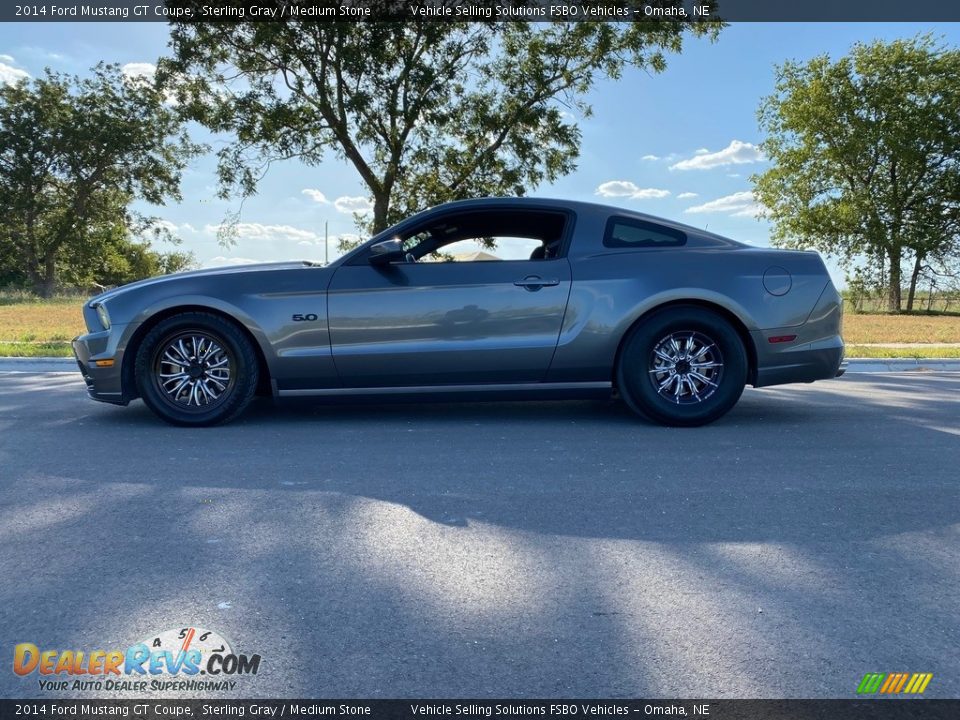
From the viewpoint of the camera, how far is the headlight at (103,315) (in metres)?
5.22

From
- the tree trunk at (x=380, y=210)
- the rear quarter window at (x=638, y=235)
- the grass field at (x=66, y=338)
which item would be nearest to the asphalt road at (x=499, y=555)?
the rear quarter window at (x=638, y=235)

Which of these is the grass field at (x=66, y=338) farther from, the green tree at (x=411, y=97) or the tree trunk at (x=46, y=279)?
the tree trunk at (x=46, y=279)

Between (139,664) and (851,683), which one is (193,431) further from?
(851,683)

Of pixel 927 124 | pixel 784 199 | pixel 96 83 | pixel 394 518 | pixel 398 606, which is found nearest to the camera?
pixel 398 606

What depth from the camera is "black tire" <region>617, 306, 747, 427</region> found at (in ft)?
17.1

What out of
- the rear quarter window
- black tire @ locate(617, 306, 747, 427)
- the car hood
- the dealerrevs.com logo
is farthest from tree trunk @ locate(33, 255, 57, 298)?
the dealerrevs.com logo

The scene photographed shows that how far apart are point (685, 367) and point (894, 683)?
3.38 meters

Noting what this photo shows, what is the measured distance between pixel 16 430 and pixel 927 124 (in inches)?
1403

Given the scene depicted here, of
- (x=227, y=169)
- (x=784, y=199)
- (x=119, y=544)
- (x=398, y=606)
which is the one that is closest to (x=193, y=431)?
(x=119, y=544)

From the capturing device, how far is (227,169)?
54.3 ft

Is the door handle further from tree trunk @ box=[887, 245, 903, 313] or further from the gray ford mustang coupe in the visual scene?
tree trunk @ box=[887, 245, 903, 313]

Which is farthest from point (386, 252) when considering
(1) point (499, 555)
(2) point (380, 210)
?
(2) point (380, 210)

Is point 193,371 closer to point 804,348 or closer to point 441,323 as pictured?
point 441,323

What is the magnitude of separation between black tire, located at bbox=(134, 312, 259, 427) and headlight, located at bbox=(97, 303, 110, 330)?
0.94 ft
